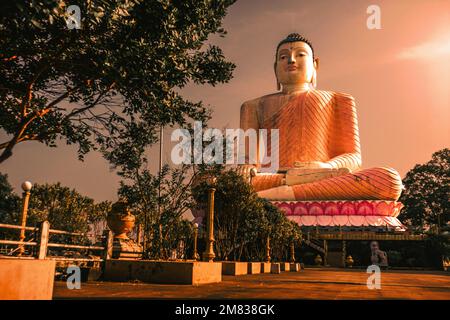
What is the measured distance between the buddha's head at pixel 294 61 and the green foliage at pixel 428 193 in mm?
20404

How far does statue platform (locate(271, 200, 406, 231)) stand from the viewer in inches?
1454

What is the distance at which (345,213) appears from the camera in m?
37.3

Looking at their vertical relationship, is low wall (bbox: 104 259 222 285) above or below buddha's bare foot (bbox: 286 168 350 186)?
below

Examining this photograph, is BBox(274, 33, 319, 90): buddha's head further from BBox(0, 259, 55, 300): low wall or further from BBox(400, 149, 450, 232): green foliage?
BBox(0, 259, 55, 300): low wall

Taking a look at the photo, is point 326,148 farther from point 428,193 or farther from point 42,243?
point 42,243

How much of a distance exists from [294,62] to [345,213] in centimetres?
1410

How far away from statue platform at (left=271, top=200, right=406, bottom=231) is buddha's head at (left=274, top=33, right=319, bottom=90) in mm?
11475

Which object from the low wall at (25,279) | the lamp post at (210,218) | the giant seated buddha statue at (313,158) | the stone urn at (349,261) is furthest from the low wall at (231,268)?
the stone urn at (349,261)

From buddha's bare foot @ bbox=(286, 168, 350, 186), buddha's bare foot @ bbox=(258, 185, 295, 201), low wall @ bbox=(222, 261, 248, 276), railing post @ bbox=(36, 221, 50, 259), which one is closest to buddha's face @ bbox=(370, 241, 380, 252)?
buddha's bare foot @ bbox=(286, 168, 350, 186)

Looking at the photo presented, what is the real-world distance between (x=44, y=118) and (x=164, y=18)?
3.92 meters

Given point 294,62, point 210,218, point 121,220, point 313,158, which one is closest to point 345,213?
point 313,158

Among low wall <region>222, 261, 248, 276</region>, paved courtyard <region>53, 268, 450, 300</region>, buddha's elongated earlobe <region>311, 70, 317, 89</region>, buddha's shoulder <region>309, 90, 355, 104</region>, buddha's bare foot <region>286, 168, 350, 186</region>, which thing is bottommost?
paved courtyard <region>53, 268, 450, 300</region>

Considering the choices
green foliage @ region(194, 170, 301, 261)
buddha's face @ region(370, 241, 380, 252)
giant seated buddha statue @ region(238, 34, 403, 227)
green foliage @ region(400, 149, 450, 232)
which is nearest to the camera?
green foliage @ region(194, 170, 301, 261)
